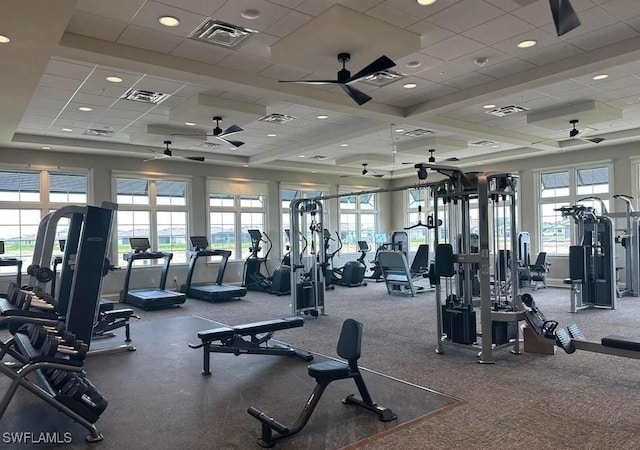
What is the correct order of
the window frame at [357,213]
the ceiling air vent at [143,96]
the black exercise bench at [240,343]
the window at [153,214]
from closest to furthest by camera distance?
the black exercise bench at [240,343] < the ceiling air vent at [143,96] < the window at [153,214] < the window frame at [357,213]

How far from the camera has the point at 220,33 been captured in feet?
14.0

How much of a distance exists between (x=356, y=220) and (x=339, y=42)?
1003cm

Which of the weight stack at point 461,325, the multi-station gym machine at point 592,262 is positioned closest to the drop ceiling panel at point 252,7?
the weight stack at point 461,325

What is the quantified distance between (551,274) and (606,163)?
8.72ft

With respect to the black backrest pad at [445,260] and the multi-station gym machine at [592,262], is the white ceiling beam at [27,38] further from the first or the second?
the multi-station gym machine at [592,262]

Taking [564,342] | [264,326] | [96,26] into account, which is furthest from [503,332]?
[96,26]

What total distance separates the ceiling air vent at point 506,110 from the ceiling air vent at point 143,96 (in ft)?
15.9

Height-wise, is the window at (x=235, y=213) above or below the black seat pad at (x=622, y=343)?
above

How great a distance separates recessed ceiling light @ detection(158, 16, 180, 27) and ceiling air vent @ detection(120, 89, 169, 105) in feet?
6.43

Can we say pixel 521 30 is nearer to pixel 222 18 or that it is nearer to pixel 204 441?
pixel 222 18

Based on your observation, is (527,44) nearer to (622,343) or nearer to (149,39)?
(622,343)

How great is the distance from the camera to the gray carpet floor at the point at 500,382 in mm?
2982

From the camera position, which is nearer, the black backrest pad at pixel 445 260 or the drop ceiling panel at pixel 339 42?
the drop ceiling panel at pixel 339 42

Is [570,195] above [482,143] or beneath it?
beneath
